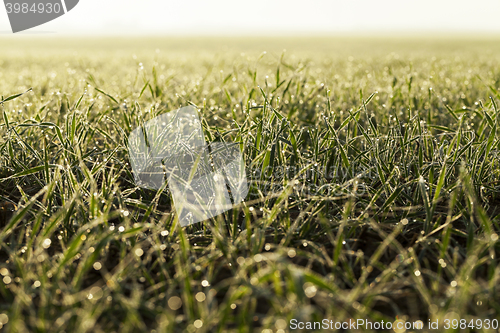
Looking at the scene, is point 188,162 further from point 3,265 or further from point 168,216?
point 3,265

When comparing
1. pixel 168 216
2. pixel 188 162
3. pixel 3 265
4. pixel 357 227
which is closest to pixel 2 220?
pixel 3 265

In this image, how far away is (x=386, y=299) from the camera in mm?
866

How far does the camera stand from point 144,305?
2.68 ft

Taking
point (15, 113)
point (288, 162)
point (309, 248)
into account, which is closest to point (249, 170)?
point (288, 162)

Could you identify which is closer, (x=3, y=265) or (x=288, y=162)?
(x=3, y=265)

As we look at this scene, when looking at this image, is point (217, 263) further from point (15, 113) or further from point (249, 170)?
point (15, 113)

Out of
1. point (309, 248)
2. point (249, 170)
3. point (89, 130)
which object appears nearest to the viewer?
point (309, 248)

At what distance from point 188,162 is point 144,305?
80cm

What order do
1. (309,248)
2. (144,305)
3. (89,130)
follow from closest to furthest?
1. (144,305)
2. (309,248)
3. (89,130)

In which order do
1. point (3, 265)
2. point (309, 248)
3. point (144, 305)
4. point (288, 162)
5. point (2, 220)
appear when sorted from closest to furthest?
1. point (144, 305)
2. point (3, 265)
3. point (309, 248)
4. point (2, 220)
5. point (288, 162)

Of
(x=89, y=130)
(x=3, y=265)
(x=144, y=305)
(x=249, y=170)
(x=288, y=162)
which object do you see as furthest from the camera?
(x=89, y=130)

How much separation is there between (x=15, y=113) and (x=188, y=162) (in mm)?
1101

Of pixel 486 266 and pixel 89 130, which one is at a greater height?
pixel 89 130

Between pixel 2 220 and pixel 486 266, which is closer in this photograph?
pixel 486 266
